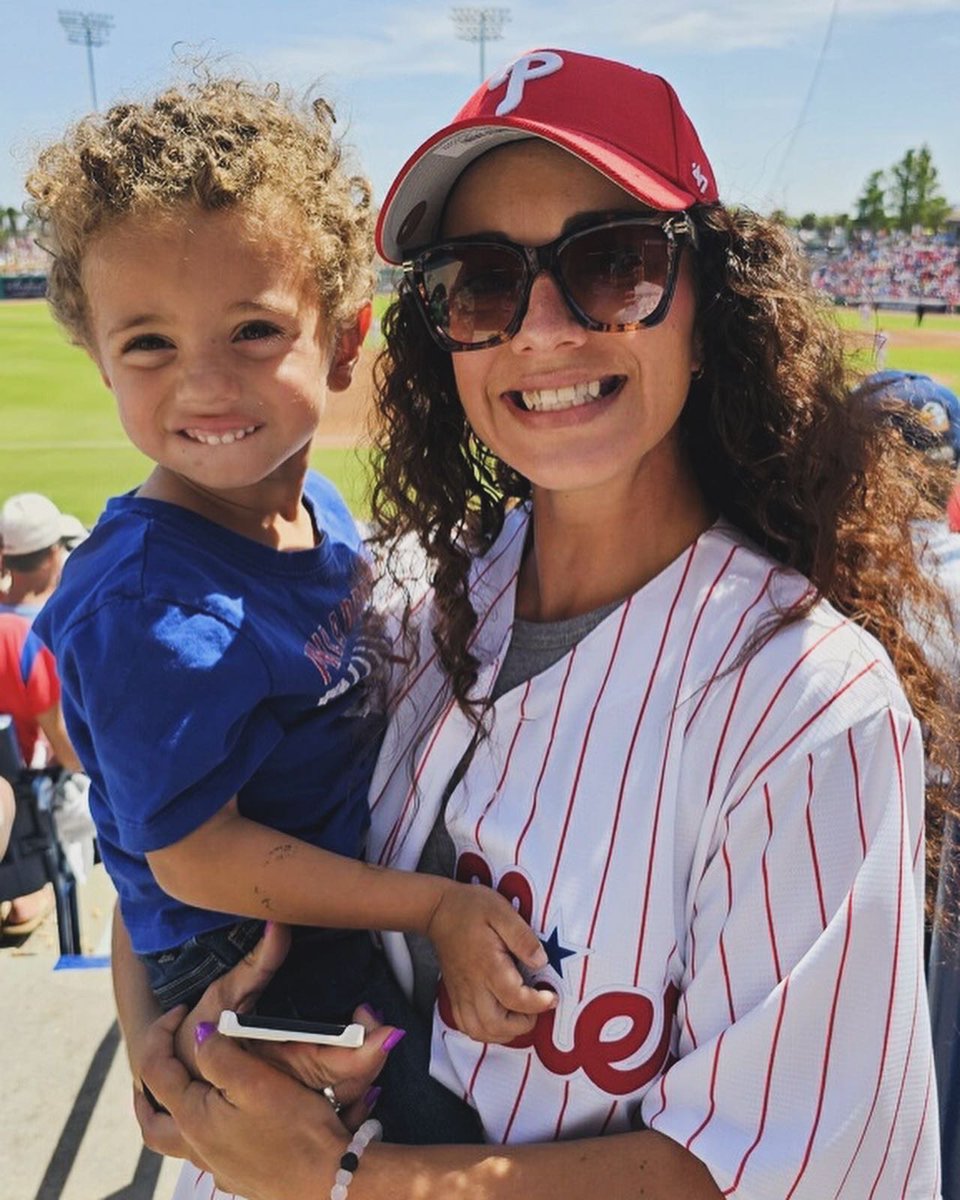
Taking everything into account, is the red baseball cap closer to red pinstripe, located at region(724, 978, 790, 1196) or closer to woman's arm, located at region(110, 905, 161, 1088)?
red pinstripe, located at region(724, 978, 790, 1196)

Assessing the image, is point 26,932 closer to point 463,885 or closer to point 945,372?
point 463,885

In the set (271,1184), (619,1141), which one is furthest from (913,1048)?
(271,1184)

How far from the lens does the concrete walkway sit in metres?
2.91

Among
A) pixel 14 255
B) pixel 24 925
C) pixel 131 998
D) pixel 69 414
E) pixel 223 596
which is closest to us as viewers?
pixel 223 596

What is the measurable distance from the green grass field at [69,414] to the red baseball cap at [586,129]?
51.7 ft

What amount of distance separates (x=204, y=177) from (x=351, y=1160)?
57.7 inches

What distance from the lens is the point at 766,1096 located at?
1131 mm

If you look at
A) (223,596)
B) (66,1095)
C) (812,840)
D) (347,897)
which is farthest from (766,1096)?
(66,1095)

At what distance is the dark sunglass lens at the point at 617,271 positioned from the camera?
138cm

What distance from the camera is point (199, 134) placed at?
1.74 meters

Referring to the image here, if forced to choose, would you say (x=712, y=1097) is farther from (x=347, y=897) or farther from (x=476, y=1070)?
(x=347, y=897)

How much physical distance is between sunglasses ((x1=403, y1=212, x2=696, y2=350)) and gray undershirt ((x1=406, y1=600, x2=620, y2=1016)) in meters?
0.41

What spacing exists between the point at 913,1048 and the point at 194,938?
105 centimetres

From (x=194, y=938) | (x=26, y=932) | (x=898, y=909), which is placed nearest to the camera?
(x=898, y=909)
